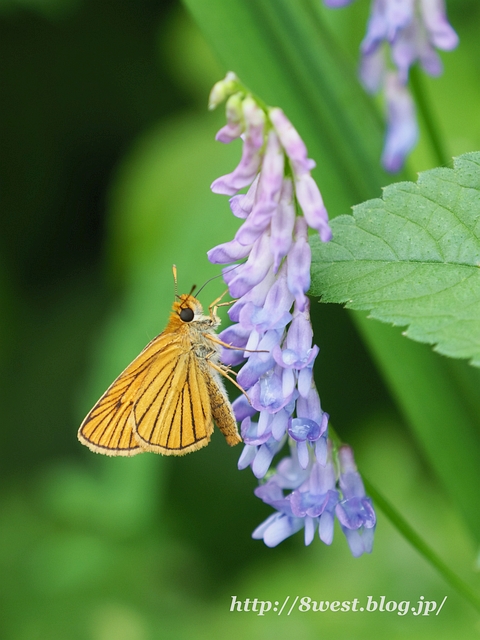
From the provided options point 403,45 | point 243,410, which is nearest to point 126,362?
point 243,410

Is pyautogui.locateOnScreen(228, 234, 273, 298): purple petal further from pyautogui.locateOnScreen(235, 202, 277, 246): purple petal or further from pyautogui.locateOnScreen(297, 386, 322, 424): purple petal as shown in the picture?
pyautogui.locateOnScreen(297, 386, 322, 424): purple petal

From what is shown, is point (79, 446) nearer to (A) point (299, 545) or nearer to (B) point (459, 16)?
(A) point (299, 545)

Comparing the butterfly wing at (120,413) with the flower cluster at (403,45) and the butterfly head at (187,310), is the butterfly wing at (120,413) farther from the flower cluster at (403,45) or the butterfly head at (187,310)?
the flower cluster at (403,45)

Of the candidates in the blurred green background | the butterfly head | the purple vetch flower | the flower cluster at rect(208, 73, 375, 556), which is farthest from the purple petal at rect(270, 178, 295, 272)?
the blurred green background

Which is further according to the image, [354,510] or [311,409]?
[354,510]

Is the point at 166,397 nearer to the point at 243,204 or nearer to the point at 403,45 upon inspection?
the point at 243,204

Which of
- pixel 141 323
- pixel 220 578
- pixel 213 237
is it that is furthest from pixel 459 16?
pixel 220 578
